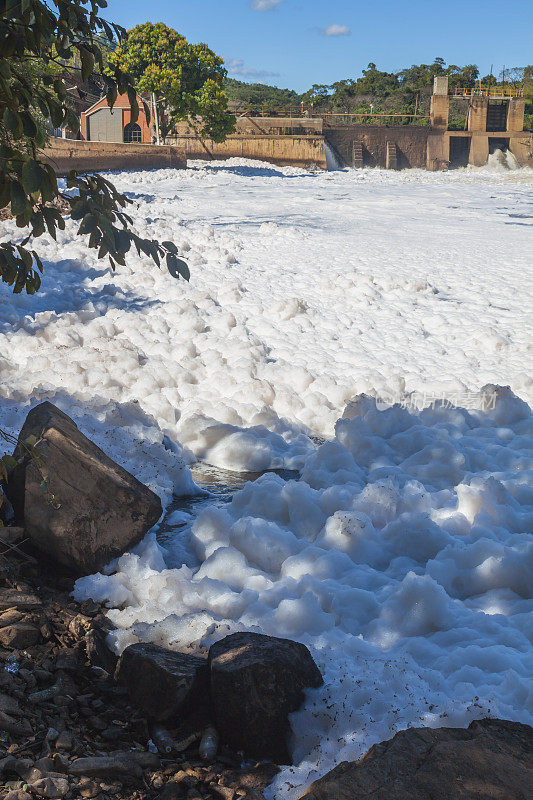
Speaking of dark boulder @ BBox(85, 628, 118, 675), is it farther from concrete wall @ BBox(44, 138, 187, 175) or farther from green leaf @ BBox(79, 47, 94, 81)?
concrete wall @ BBox(44, 138, 187, 175)

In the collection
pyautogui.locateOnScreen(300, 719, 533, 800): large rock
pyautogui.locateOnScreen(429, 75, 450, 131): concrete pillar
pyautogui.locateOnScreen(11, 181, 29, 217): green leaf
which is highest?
pyautogui.locateOnScreen(429, 75, 450, 131): concrete pillar

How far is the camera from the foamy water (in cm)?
266

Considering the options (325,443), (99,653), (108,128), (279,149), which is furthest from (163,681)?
(108,128)

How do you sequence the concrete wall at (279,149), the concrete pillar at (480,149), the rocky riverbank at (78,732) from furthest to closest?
the concrete pillar at (480,149) < the concrete wall at (279,149) < the rocky riverbank at (78,732)

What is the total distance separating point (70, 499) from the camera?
3.12m

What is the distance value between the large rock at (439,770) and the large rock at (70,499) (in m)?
1.69

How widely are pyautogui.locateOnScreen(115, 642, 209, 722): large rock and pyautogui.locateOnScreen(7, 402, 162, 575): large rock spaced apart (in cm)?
83

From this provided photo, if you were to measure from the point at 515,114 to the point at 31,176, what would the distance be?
49013 millimetres

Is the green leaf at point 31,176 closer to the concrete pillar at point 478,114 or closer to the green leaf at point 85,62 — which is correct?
the green leaf at point 85,62

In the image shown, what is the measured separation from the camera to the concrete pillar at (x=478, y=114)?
44281 millimetres

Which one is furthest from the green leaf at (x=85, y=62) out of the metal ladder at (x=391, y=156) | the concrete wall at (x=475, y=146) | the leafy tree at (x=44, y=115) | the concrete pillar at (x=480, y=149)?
the concrete pillar at (x=480, y=149)

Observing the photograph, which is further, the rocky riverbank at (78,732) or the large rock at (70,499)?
the large rock at (70,499)

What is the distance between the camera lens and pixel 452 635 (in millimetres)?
2834

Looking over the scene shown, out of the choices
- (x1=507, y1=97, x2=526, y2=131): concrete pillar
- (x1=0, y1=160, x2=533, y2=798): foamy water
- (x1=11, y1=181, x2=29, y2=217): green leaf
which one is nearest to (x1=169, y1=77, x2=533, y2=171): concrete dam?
(x1=507, y1=97, x2=526, y2=131): concrete pillar
